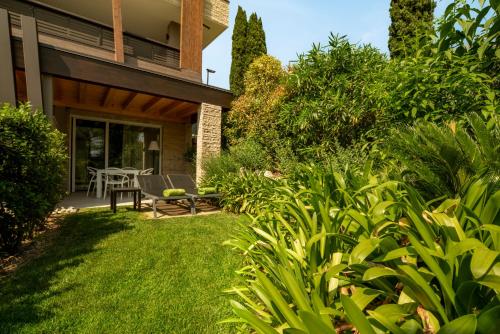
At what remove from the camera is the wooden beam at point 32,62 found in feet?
Answer: 18.0

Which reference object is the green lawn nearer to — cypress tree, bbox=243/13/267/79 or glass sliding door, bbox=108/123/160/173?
glass sliding door, bbox=108/123/160/173

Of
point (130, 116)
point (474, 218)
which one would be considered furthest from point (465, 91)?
point (130, 116)

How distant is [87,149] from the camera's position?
1048 centimetres

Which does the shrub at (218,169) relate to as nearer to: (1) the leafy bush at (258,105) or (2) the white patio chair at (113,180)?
(1) the leafy bush at (258,105)

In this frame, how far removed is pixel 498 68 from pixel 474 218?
2.12 m

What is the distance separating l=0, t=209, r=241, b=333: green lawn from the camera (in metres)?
2.16

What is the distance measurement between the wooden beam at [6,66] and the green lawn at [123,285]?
9.23 feet

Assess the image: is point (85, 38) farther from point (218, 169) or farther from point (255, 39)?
point (255, 39)

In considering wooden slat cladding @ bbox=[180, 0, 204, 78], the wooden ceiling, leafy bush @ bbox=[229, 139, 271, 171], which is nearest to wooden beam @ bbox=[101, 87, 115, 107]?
the wooden ceiling

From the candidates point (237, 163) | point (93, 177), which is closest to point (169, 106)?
point (93, 177)

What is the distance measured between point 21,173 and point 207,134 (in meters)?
5.81

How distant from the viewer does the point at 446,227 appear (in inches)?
45.8

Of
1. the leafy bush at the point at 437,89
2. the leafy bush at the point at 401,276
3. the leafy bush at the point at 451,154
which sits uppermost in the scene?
the leafy bush at the point at 437,89

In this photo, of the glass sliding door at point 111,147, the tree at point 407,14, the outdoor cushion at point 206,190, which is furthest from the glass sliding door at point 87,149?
the tree at point 407,14
